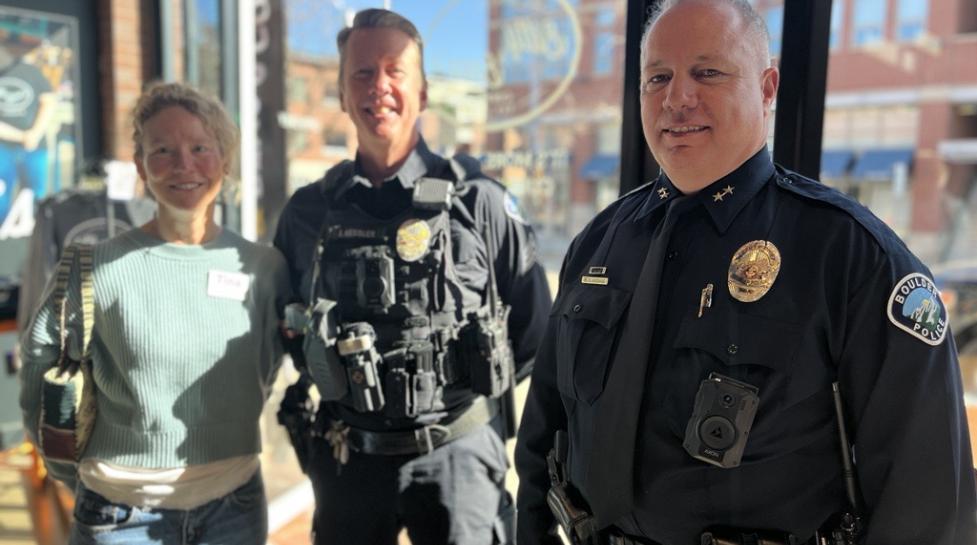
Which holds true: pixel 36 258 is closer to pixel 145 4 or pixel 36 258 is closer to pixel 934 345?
pixel 145 4

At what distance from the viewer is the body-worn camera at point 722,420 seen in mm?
955

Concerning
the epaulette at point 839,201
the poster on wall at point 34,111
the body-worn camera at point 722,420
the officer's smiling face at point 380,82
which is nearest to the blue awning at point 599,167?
the officer's smiling face at point 380,82

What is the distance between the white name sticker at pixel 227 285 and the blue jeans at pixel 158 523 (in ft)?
1.49

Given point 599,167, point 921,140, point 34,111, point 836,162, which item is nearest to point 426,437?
point 599,167

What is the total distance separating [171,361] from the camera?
1.49 m

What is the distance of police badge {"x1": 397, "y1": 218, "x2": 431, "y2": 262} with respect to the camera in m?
1.63

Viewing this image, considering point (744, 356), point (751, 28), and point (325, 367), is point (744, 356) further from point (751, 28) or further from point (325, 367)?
point (325, 367)

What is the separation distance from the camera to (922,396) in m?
0.90

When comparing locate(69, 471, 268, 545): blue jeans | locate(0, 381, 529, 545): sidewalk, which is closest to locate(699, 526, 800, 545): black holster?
locate(69, 471, 268, 545): blue jeans

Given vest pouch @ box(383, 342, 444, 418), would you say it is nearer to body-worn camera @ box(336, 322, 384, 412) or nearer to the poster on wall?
body-worn camera @ box(336, 322, 384, 412)

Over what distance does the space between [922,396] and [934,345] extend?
2.8 inches

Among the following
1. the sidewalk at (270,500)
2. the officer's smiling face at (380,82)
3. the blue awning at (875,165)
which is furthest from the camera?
the sidewalk at (270,500)

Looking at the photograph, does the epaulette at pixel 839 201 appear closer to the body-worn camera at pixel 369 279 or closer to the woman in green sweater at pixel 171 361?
the body-worn camera at pixel 369 279

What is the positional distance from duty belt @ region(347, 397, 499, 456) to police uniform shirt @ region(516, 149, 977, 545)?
1.87 ft
